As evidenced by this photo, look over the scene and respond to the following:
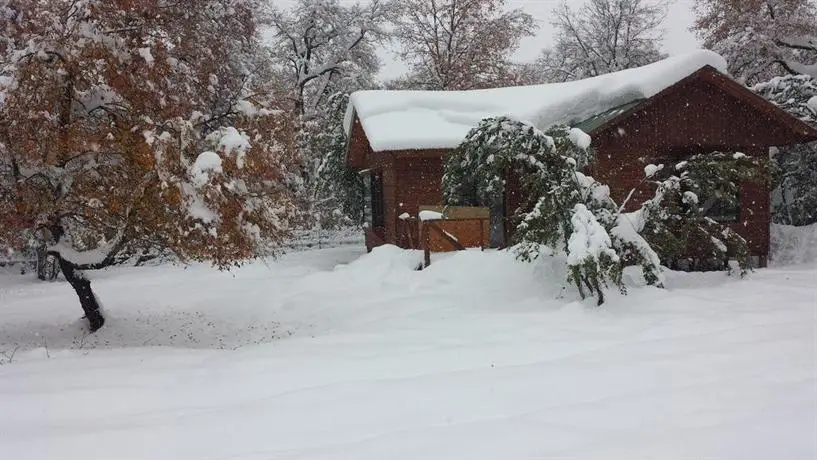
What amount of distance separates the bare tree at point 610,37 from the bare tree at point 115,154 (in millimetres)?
26997

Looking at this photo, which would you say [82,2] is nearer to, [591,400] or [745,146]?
[591,400]

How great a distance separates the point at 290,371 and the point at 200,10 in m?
16.5

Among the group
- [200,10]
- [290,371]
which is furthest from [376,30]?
[290,371]

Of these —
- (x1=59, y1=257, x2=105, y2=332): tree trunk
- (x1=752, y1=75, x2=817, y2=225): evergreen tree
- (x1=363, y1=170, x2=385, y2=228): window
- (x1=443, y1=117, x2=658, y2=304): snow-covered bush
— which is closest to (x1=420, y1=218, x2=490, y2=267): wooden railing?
(x1=443, y1=117, x2=658, y2=304): snow-covered bush

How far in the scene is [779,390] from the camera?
4.50 metres

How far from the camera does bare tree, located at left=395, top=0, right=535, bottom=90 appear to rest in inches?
1123

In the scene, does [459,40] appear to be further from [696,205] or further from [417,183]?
[696,205]

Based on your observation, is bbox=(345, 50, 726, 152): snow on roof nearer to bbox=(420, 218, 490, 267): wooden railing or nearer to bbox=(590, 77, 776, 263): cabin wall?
bbox=(590, 77, 776, 263): cabin wall

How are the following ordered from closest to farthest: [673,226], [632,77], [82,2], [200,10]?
[82,2], [673,226], [632,77], [200,10]

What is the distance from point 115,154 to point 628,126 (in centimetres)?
1124

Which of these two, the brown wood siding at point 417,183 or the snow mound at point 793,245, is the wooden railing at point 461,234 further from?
the snow mound at point 793,245

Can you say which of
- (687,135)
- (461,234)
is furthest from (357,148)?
(687,135)

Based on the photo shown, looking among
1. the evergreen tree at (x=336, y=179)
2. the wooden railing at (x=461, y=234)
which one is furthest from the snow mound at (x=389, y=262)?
the evergreen tree at (x=336, y=179)

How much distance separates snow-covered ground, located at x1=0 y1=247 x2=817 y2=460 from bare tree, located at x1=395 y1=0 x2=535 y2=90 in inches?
807
